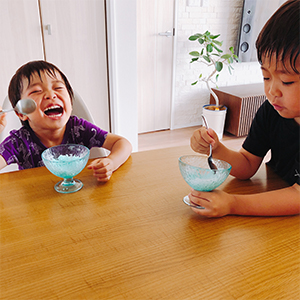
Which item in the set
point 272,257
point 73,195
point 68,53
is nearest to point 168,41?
point 68,53

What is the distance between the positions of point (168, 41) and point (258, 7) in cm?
114

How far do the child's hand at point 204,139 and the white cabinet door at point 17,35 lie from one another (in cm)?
152

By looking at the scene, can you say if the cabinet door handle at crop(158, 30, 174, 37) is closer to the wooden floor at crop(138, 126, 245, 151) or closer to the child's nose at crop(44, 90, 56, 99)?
the wooden floor at crop(138, 126, 245, 151)

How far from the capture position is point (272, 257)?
60 cm

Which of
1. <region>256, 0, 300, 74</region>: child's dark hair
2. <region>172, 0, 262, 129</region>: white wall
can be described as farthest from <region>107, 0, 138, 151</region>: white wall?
<region>256, 0, 300, 74</region>: child's dark hair

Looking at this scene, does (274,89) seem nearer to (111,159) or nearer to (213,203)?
(213,203)

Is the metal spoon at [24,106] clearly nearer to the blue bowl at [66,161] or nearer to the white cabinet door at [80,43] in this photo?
the blue bowl at [66,161]

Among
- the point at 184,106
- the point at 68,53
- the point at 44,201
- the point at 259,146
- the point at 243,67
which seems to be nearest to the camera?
the point at 44,201

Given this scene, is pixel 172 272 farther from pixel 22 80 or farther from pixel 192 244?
pixel 22 80

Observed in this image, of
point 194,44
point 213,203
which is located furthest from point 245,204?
point 194,44

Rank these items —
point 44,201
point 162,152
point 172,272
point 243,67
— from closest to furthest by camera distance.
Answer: point 172,272 → point 44,201 → point 162,152 → point 243,67

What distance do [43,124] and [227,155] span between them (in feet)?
2.13

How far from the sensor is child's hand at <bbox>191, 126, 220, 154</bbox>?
873 millimetres

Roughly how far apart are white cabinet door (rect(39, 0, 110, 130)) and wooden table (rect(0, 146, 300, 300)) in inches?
55.7
